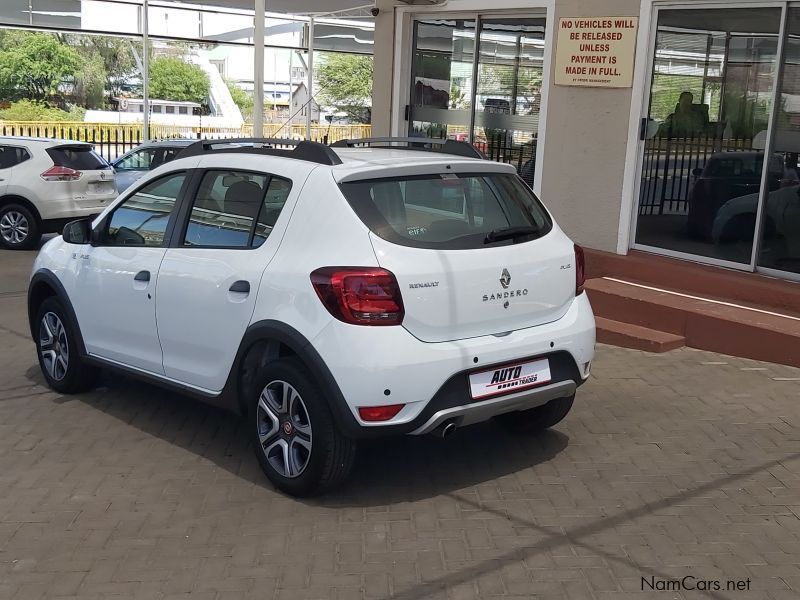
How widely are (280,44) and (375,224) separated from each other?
1815 centimetres

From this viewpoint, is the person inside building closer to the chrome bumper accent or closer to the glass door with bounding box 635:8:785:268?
the glass door with bounding box 635:8:785:268

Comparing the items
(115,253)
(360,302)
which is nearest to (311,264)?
(360,302)

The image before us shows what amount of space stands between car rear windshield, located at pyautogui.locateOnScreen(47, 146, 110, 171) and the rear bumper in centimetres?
1052

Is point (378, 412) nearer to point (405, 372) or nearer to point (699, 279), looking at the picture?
point (405, 372)

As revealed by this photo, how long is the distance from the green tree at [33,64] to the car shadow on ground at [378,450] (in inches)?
2557

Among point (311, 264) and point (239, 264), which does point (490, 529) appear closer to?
point (311, 264)

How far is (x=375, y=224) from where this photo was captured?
448 centimetres

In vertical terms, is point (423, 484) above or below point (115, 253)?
below

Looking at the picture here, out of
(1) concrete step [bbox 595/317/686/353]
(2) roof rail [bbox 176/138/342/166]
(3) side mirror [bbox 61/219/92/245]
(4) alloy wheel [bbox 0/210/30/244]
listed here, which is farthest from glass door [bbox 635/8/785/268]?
(4) alloy wheel [bbox 0/210/30/244]

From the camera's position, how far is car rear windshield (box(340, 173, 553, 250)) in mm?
4540

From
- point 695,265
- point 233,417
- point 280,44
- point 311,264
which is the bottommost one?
point 233,417

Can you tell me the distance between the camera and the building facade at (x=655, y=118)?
8023mm

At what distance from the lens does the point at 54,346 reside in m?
6.41

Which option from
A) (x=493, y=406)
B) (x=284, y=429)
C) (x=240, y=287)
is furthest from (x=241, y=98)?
(x=493, y=406)
